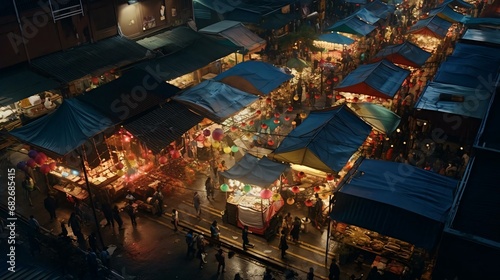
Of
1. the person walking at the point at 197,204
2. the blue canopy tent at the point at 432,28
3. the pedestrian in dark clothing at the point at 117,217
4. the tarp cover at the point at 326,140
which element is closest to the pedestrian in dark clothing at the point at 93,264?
the pedestrian in dark clothing at the point at 117,217

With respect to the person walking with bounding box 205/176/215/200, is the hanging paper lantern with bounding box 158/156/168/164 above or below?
above

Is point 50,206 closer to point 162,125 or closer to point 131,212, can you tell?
point 131,212

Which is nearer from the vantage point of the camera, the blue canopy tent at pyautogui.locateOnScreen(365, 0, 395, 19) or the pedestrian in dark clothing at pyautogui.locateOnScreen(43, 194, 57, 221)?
the pedestrian in dark clothing at pyautogui.locateOnScreen(43, 194, 57, 221)

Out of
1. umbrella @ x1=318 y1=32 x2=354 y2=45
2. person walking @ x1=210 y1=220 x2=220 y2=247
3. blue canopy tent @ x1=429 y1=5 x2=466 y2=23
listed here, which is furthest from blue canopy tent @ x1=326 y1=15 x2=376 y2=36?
person walking @ x1=210 y1=220 x2=220 y2=247

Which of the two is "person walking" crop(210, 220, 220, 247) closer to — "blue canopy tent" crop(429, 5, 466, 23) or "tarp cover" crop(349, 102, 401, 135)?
"tarp cover" crop(349, 102, 401, 135)

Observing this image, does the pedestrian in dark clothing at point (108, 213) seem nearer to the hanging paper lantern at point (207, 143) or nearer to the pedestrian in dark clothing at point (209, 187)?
the pedestrian in dark clothing at point (209, 187)

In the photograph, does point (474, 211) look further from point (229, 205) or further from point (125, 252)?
point (125, 252)
